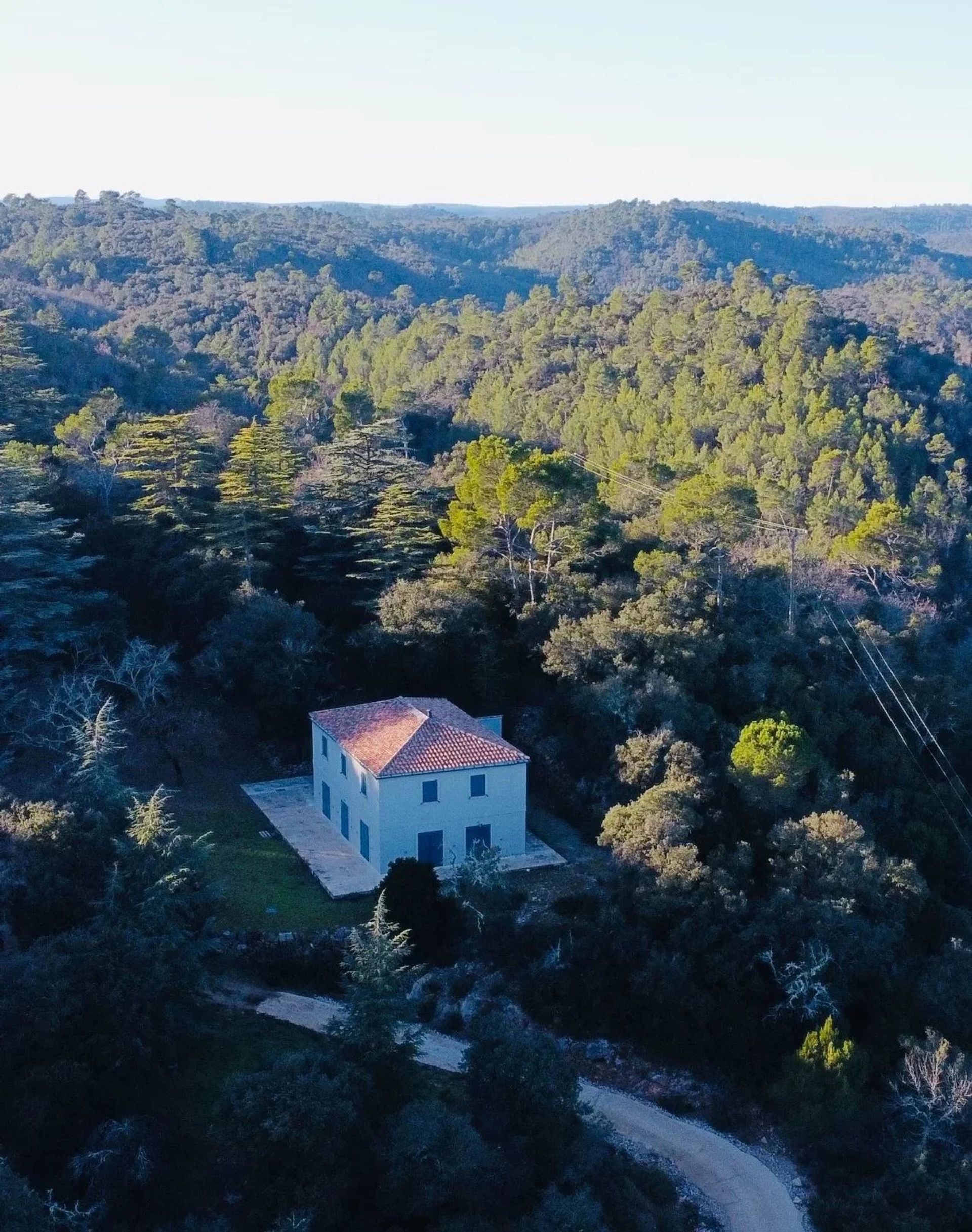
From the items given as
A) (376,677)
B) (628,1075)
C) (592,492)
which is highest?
(592,492)

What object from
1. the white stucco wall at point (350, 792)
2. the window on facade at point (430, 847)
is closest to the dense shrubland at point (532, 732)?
the white stucco wall at point (350, 792)


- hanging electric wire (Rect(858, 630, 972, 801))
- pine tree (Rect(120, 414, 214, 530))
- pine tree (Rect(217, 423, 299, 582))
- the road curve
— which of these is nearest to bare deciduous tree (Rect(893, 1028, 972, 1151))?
the road curve

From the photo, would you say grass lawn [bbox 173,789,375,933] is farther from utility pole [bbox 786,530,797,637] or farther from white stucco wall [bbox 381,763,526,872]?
utility pole [bbox 786,530,797,637]

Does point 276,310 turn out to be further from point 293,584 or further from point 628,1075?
point 628,1075

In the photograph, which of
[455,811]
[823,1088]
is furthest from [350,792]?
[823,1088]

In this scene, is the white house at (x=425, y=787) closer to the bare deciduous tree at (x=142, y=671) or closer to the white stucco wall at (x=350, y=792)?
the white stucco wall at (x=350, y=792)

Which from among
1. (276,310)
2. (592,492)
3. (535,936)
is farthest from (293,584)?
(276,310)
